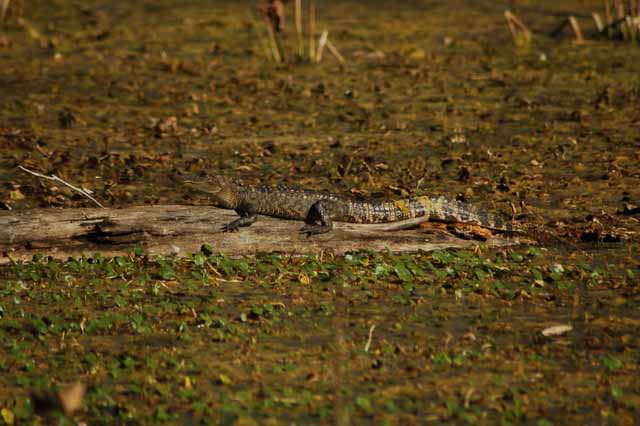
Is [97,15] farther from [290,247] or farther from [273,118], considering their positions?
[290,247]

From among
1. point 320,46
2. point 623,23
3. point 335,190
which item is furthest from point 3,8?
point 623,23

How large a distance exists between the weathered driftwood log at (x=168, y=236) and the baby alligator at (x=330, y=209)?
16 cm

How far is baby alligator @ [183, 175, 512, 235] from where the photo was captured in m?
10.2

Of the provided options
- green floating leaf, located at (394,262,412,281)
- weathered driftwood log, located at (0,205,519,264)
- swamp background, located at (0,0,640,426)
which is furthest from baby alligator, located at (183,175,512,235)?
green floating leaf, located at (394,262,412,281)

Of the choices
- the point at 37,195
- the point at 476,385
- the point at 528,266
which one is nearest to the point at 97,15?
the point at 37,195

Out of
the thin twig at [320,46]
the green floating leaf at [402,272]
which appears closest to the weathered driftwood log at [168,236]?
the green floating leaf at [402,272]

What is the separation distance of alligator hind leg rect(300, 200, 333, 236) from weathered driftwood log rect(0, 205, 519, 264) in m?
0.07

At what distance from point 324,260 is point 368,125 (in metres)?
5.88

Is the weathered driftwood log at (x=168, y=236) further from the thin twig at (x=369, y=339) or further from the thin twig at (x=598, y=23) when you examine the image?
the thin twig at (x=598, y=23)

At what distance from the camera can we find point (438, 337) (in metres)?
8.04

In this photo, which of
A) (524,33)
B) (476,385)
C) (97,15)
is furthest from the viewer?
(97,15)

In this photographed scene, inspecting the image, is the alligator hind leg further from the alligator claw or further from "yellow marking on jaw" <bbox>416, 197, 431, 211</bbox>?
"yellow marking on jaw" <bbox>416, 197, 431, 211</bbox>

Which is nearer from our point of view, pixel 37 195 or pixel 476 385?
pixel 476 385

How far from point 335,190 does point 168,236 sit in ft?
10.7
